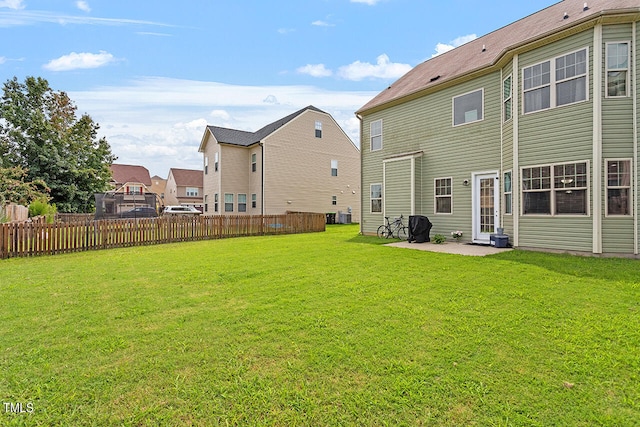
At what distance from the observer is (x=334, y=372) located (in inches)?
114

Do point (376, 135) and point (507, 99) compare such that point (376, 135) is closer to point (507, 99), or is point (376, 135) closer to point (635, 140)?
point (507, 99)

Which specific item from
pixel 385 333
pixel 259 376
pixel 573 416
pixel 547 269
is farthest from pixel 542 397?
pixel 547 269

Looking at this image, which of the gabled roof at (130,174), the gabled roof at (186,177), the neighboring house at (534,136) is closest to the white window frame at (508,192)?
the neighboring house at (534,136)

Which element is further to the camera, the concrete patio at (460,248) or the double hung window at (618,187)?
the concrete patio at (460,248)

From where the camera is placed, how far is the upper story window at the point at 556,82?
27.6 feet

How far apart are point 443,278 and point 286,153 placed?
61.9 feet

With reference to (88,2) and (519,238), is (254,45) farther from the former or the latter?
(519,238)

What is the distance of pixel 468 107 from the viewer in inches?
456

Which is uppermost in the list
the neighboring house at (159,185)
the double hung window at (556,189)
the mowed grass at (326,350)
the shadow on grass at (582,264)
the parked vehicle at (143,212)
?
the neighboring house at (159,185)

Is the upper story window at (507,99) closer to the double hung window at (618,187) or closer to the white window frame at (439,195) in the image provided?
the white window frame at (439,195)

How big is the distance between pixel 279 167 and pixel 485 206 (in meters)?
15.3

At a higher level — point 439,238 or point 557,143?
point 557,143

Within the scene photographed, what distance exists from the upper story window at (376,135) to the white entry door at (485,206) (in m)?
5.04

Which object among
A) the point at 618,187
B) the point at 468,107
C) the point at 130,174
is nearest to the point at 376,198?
the point at 468,107
